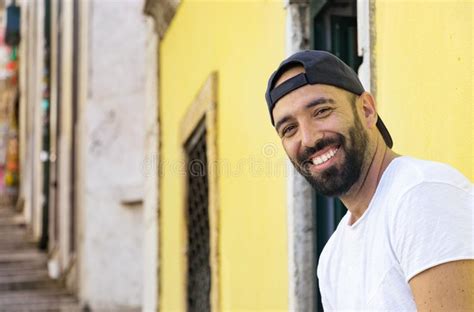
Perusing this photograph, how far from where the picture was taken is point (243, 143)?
17.6 feet

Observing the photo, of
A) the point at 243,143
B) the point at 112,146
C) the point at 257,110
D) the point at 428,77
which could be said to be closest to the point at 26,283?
the point at 112,146

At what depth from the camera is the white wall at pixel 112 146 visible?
11742 mm

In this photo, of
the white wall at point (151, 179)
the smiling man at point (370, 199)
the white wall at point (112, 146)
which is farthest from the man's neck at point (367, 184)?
the white wall at point (112, 146)

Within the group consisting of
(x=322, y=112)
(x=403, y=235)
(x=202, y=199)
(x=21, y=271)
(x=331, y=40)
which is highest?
(x=331, y=40)

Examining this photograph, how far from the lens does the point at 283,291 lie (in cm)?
463

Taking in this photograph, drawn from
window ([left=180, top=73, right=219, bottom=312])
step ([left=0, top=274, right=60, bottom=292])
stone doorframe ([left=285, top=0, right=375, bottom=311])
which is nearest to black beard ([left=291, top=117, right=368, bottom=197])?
stone doorframe ([left=285, top=0, right=375, bottom=311])

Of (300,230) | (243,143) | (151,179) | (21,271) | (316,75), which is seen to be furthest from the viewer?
(21,271)

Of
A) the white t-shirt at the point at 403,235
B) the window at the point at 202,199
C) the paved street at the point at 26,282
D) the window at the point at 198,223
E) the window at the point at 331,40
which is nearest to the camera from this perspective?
the white t-shirt at the point at 403,235

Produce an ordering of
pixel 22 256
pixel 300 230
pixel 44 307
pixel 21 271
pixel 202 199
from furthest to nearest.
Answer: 1. pixel 22 256
2. pixel 21 271
3. pixel 44 307
4. pixel 202 199
5. pixel 300 230

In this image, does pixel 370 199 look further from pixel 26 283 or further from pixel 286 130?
pixel 26 283

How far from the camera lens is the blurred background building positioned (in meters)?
3.24

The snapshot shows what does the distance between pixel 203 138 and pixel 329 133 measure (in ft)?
13.2

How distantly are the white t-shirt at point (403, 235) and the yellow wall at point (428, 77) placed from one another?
459 millimetres

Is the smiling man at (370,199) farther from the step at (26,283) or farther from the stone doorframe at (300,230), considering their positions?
the step at (26,283)
